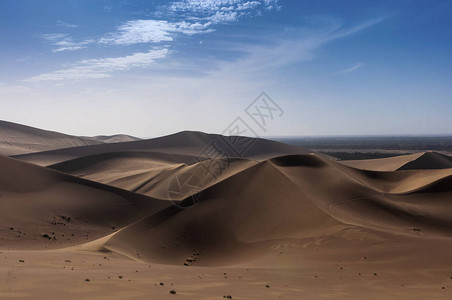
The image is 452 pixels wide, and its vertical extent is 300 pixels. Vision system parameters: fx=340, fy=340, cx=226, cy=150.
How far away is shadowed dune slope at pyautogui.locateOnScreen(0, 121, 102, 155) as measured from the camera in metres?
114

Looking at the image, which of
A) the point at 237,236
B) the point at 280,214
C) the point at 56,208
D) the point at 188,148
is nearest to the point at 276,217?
the point at 280,214

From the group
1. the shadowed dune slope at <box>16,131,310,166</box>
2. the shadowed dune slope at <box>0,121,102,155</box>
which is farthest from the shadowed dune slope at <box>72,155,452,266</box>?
the shadowed dune slope at <box>0,121,102,155</box>

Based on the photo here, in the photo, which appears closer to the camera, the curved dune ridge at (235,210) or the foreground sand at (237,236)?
the foreground sand at (237,236)

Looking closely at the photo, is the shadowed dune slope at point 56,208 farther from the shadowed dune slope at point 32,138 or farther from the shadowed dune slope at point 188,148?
the shadowed dune slope at point 32,138

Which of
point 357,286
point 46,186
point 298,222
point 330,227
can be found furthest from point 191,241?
point 46,186

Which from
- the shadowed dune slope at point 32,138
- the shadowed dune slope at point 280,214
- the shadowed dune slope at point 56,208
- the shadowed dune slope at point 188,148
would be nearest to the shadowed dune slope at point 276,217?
the shadowed dune slope at point 280,214

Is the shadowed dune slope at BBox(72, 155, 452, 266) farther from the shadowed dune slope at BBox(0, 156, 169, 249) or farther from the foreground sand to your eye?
the shadowed dune slope at BBox(0, 156, 169, 249)

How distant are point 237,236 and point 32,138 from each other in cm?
12756

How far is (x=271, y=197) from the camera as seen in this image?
77.6 feet

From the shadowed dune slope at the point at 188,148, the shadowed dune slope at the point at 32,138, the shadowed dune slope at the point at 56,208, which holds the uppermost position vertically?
the shadowed dune slope at the point at 32,138

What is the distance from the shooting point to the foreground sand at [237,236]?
31.0 ft

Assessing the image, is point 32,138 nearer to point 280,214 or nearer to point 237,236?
point 237,236

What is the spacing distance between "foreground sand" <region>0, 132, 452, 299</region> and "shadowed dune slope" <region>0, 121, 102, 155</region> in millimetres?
90579

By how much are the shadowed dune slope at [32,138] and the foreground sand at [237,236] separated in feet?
297
